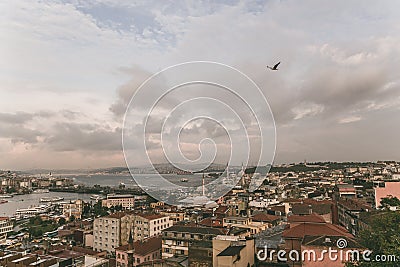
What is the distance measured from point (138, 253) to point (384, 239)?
16.7ft

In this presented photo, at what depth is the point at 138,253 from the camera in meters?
7.13

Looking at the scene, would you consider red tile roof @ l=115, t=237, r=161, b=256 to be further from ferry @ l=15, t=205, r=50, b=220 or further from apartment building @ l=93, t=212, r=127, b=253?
ferry @ l=15, t=205, r=50, b=220

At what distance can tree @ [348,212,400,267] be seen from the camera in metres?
3.18

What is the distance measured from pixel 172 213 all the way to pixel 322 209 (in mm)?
6023

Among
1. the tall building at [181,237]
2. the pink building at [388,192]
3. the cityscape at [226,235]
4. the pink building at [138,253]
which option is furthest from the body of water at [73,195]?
the pink building at [388,192]

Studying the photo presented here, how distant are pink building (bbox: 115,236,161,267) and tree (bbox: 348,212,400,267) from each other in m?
4.52

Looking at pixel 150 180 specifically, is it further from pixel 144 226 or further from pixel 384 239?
pixel 384 239

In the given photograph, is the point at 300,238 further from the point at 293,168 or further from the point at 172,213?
the point at 293,168

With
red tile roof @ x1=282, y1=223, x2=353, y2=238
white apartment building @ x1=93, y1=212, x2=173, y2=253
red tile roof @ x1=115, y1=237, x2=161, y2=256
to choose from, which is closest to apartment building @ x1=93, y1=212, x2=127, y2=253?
white apartment building @ x1=93, y1=212, x2=173, y2=253

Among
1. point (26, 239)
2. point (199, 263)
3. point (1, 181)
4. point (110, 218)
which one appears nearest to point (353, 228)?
point (199, 263)

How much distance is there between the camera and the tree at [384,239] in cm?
318

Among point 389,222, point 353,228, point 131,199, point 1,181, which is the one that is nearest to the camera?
point 389,222

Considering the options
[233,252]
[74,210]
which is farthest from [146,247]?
[74,210]

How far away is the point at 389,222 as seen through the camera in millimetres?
4215
